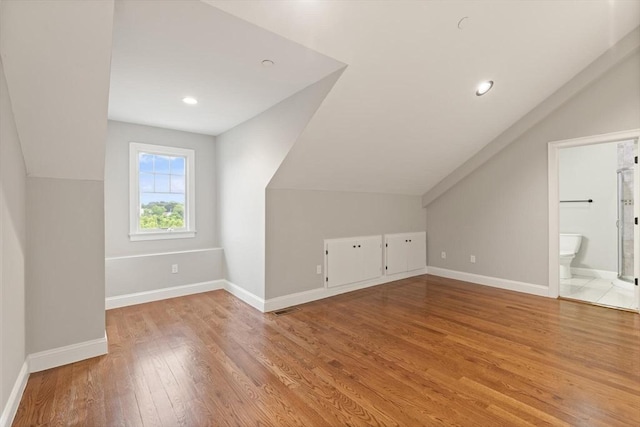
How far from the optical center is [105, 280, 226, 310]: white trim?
3.52m

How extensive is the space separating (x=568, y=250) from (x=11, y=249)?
671 cm

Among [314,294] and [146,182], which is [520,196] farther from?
[146,182]

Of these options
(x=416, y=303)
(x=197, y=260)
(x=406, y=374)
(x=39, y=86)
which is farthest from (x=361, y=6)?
(x=197, y=260)

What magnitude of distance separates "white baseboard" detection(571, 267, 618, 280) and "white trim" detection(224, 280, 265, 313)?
17.3 feet

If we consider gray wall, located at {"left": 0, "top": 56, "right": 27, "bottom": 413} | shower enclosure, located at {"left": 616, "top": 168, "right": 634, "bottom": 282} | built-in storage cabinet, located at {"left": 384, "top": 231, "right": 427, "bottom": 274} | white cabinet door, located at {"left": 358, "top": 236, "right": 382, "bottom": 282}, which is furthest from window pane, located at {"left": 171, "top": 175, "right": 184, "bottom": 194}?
shower enclosure, located at {"left": 616, "top": 168, "right": 634, "bottom": 282}

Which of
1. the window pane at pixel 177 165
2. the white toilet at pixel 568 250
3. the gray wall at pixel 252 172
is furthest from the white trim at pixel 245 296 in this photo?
the white toilet at pixel 568 250

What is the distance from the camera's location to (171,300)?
380cm

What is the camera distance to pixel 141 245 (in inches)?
157

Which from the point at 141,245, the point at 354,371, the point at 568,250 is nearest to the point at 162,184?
the point at 141,245

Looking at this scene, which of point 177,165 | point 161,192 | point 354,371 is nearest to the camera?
point 354,371

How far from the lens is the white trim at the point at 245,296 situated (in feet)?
11.3

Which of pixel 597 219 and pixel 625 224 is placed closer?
pixel 625 224

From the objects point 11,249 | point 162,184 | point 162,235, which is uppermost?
point 162,184

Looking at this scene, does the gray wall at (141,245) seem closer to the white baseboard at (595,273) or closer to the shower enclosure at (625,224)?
the white baseboard at (595,273)
